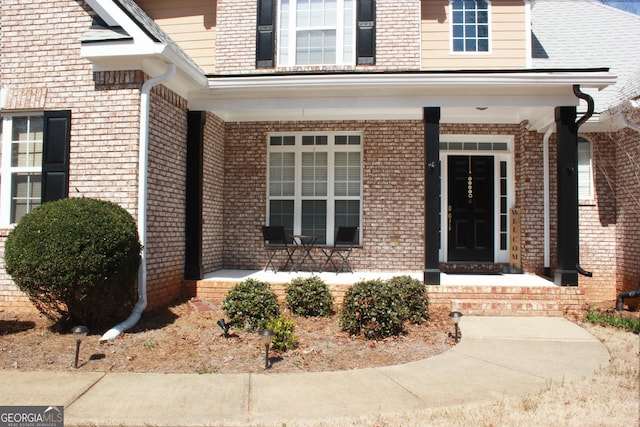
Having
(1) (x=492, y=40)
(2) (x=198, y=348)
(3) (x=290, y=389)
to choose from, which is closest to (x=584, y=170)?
(1) (x=492, y=40)

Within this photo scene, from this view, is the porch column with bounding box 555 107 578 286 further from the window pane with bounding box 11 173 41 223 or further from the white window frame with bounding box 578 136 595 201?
the window pane with bounding box 11 173 41 223

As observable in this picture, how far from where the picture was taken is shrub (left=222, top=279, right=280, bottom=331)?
6.02m

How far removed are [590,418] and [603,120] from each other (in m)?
6.98

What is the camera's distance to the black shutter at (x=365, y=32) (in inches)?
369

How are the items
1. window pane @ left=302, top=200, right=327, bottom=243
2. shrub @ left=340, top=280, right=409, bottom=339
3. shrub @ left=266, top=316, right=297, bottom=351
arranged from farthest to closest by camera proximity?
window pane @ left=302, top=200, right=327, bottom=243 → shrub @ left=340, top=280, right=409, bottom=339 → shrub @ left=266, top=316, right=297, bottom=351

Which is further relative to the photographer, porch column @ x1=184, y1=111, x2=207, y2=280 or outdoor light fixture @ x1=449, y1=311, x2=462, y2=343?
porch column @ x1=184, y1=111, x2=207, y2=280

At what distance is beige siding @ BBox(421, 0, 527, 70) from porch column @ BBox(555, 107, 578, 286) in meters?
2.41

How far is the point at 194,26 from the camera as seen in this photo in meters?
9.98

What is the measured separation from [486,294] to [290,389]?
433 centimetres

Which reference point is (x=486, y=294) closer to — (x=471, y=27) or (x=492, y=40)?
(x=492, y=40)

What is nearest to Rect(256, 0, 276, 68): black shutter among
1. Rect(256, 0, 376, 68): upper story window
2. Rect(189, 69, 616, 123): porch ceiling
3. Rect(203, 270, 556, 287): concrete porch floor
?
Rect(256, 0, 376, 68): upper story window

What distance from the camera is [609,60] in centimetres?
1002

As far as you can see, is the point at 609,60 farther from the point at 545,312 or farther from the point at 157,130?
the point at 157,130

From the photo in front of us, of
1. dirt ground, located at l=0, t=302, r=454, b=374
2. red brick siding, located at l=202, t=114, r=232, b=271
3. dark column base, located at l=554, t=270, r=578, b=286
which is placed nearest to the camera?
dirt ground, located at l=0, t=302, r=454, b=374
